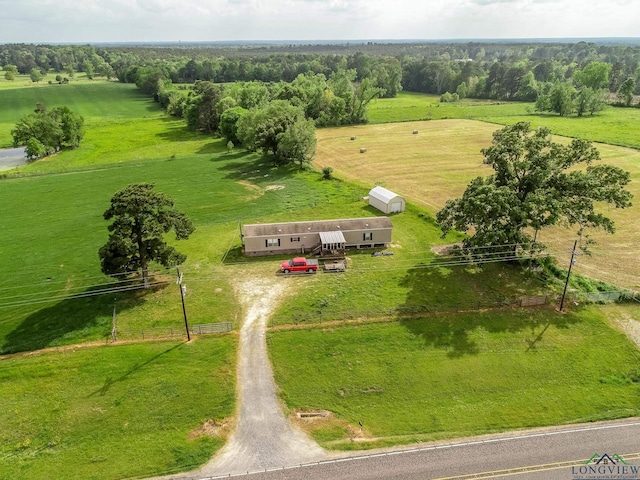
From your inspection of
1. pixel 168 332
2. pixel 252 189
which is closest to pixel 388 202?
pixel 252 189

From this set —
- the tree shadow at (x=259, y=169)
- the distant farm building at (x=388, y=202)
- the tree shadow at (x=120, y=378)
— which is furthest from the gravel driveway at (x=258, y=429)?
the tree shadow at (x=259, y=169)

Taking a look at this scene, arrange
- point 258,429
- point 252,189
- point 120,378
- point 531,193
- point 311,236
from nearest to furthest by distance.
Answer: point 258,429, point 120,378, point 531,193, point 311,236, point 252,189

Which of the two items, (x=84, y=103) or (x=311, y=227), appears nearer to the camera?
(x=311, y=227)

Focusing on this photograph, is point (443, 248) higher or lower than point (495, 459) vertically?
higher

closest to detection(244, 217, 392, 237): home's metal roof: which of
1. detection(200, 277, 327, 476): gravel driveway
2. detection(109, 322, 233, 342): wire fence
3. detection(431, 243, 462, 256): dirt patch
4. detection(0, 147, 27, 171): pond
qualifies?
detection(431, 243, 462, 256): dirt patch

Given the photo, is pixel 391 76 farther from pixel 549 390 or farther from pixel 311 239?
pixel 549 390

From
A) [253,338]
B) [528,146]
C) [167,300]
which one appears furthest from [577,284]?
[167,300]

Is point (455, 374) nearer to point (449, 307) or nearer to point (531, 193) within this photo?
point (449, 307)
